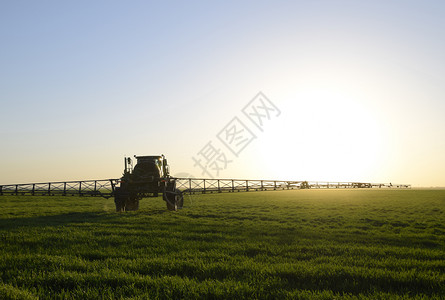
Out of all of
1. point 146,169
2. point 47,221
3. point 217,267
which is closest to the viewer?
point 217,267

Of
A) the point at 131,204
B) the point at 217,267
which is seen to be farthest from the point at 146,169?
the point at 217,267

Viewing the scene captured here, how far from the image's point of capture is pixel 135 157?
21656mm

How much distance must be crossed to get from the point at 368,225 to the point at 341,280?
30.4 feet

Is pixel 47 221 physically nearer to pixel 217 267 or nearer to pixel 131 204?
pixel 131 204

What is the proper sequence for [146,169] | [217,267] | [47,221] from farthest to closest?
[146,169] → [47,221] → [217,267]

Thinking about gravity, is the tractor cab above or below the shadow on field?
above

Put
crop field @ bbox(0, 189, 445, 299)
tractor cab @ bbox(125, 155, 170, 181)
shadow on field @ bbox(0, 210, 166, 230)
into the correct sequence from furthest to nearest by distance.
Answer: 1. tractor cab @ bbox(125, 155, 170, 181)
2. shadow on field @ bbox(0, 210, 166, 230)
3. crop field @ bbox(0, 189, 445, 299)

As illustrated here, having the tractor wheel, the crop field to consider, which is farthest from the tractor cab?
the crop field

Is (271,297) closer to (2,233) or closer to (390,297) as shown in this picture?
(390,297)

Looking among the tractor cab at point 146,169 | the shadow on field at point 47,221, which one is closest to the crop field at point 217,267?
the shadow on field at point 47,221

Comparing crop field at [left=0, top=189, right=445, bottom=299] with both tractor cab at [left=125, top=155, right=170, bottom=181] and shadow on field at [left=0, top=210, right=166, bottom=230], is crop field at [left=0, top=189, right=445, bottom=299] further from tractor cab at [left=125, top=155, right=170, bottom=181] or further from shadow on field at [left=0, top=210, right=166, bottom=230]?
tractor cab at [left=125, top=155, right=170, bottom=181]

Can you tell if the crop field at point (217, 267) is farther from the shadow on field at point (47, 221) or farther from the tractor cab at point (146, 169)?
the tractor cab at point (146, 169)

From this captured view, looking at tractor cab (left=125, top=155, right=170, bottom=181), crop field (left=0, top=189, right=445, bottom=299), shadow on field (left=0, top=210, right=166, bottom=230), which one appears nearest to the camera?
crop field (left=0, top=189, right=445, bottom=299)

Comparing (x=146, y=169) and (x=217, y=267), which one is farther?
(x=146, y=169)
